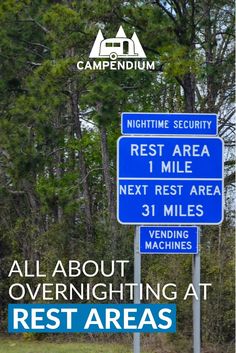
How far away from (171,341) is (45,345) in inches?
112

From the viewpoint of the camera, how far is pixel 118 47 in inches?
621

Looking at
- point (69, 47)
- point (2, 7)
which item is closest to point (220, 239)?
point (69, 47)

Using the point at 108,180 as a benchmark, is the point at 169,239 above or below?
below

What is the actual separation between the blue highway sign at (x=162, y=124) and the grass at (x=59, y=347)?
4724 mm

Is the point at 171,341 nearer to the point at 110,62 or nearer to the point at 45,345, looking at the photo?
the point at 45,345

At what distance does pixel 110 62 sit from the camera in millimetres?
16484

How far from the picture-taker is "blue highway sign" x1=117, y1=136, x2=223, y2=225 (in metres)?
10.5

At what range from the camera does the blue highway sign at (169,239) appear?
10.5 m

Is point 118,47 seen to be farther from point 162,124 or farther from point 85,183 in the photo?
point 162,124

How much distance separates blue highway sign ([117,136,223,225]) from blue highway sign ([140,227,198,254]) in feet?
0.40

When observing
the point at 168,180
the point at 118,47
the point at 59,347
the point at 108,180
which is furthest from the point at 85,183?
the point at 168,180

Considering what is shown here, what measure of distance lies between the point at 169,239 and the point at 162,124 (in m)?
1.35

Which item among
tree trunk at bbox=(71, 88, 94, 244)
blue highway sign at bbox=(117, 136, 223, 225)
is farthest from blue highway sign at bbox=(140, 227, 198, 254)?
tree trunk at bbox=(71, 88, 94, 244)

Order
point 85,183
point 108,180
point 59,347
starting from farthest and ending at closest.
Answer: point 85,183, point 108,180, point 59,347
